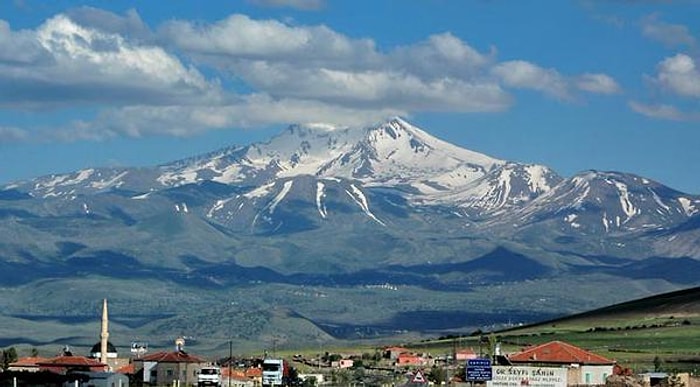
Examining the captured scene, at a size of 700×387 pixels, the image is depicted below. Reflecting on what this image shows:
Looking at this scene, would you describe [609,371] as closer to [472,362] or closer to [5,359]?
[472,362]

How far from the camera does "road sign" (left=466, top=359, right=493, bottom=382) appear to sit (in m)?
77.1

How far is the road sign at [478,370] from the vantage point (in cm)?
7712

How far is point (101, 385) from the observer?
107 meters

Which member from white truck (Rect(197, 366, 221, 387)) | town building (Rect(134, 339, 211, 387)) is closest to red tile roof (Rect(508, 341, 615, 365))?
white truck (Rect(197, 366, 221, 387))

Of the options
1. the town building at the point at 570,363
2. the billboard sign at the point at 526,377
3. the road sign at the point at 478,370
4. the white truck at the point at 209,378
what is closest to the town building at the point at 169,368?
the town building at the point at 570,363

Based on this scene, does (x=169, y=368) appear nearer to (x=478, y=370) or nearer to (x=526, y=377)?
(x=526, y=377)

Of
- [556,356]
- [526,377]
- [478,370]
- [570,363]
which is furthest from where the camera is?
[556,356]

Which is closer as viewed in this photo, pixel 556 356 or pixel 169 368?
pixel 556 356

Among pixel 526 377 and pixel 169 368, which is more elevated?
pixel 169 368

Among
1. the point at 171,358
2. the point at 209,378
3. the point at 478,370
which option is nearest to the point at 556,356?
the point at 209,378

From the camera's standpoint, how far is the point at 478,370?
77188 mm

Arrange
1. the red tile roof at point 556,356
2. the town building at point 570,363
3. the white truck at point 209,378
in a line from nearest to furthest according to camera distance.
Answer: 1. the white truck at point 209,378
2. the town building at point 570,363
3. the red tile roof at point 556,356

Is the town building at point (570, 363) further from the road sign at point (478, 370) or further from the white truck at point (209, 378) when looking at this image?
the white truck at point (209, 378)

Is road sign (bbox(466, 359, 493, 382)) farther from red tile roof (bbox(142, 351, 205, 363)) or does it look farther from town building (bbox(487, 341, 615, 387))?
red tile roof (bbox(142, 351, 205, 363))
